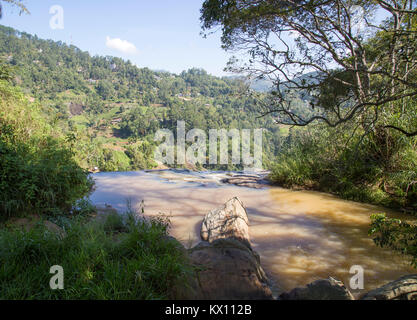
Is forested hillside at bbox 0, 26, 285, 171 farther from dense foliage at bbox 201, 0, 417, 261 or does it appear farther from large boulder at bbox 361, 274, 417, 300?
large boulder at bbox 361, 274, 417, 300

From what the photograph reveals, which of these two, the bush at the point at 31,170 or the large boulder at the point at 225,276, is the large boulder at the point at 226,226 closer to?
the large boulder at the point at 225,276

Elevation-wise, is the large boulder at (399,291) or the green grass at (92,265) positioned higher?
the green grass at (92,265)

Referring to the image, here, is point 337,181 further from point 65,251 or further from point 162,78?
point 162,78

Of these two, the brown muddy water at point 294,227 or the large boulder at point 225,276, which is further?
the brown muddy water at point 294,227

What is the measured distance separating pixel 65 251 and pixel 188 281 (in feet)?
3.39

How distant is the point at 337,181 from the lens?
6.20 meters

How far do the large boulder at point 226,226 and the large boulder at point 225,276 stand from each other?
90 cm

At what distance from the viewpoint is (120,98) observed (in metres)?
78.8

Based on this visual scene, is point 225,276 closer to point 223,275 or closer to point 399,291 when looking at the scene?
point 223,275

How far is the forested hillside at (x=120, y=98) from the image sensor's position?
1910 inches

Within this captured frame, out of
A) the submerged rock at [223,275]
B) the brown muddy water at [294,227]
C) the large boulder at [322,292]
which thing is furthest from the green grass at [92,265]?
the large boulder at [322,292]
